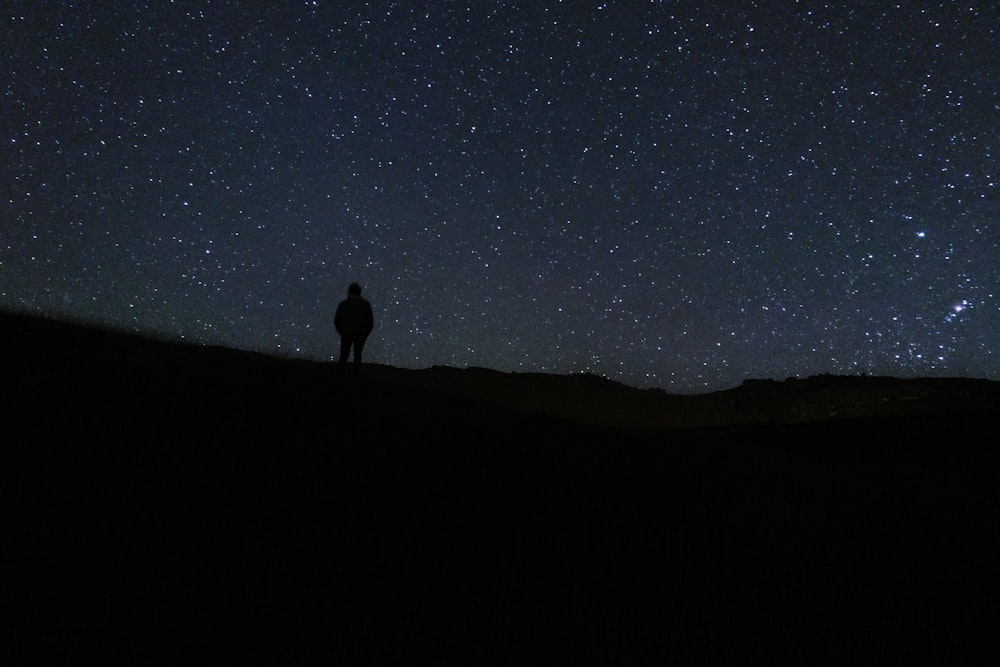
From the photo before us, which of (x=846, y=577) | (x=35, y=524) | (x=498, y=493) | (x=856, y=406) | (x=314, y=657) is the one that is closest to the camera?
(x=314, y=657)

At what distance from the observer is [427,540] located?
498 centimetres

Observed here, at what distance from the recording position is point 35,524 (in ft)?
15.0

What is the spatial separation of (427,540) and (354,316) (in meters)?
7.11

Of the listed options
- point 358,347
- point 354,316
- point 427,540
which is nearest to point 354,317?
point 354,316

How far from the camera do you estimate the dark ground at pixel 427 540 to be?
3.79 meters

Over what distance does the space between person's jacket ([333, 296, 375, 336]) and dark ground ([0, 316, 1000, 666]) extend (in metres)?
2.06

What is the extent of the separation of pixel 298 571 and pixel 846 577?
4296 millimetres

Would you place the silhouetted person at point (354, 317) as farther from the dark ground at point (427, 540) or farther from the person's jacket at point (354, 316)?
the dark ground at point (427, 540)

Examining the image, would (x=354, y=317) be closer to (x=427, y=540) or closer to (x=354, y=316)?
(x=354, y=316)

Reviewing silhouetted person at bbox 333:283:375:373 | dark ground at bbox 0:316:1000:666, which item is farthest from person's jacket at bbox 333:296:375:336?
dark ground at bbox 0:316:1000:666

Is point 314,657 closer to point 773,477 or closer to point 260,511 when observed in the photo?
point 260,511

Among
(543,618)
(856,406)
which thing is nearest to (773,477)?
(543,618)

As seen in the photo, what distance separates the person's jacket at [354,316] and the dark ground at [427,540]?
2.06 m

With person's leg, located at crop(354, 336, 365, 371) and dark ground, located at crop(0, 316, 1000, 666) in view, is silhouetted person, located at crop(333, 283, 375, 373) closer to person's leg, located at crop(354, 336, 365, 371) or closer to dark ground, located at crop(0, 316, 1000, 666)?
person's leg, located at crop(354, 336, 365, 371)
